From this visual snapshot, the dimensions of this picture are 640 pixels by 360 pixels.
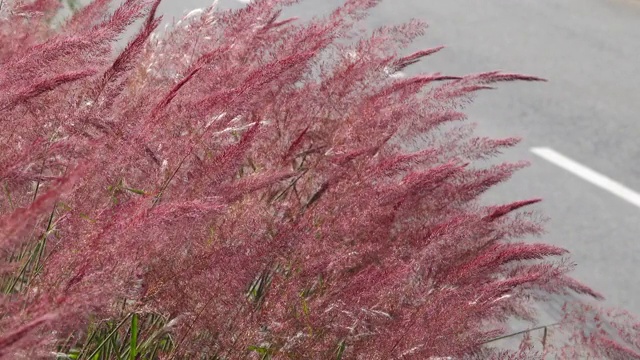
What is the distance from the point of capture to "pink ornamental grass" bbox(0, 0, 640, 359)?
72.6 inches

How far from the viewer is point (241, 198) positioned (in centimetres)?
216

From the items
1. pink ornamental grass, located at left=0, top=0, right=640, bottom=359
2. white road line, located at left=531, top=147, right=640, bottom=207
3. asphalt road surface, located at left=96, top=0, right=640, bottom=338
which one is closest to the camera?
pink ornamental grass, located at left=0, top=0, right=640, bottom=359

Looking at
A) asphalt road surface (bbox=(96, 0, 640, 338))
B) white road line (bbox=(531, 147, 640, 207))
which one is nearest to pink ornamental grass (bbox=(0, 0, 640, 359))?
asphalt road surface (bbox=(96, 0, 640, 338))

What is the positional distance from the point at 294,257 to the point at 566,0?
29.5ft

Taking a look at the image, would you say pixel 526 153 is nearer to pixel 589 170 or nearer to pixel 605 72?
pixel 589 170

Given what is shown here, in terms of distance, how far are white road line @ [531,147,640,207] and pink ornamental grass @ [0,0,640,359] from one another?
3.77 metres

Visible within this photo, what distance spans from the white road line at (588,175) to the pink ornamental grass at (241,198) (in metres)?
3.77

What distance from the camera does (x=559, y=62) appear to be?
912 cm

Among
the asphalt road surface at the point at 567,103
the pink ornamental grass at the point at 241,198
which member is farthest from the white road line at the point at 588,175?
the pink ornamental grass at the point at 241,198

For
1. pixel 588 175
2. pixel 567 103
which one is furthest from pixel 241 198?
pixel 567 103

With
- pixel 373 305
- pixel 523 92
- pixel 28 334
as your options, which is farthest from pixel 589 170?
pixel 28 334

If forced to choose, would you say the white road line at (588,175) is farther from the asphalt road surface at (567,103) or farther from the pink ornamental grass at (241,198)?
the pink ornamental grass at (241,198)

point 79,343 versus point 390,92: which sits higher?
point 390,92

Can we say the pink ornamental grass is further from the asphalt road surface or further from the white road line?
the white road line
